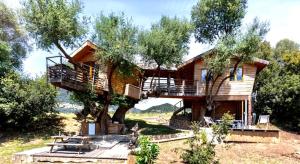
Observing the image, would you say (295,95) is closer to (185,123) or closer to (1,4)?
(185,123)

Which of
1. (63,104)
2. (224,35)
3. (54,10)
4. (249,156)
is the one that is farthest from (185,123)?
(54,10)

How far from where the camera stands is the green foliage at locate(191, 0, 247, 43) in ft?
98.1

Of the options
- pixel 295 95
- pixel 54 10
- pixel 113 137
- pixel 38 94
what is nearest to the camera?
pixel 54 10

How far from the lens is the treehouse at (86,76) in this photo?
21.8 meters

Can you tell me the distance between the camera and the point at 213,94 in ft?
99.0

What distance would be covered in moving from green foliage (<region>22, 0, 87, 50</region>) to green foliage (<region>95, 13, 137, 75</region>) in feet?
5.60

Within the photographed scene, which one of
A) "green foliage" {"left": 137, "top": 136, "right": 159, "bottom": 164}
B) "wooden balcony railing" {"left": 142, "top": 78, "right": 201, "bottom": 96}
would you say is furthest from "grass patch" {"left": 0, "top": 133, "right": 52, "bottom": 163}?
"wooden balcony railing" {"left": 142, "top": 78, "right": 201, "bottom": 96}

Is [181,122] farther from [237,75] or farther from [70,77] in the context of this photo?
[70,77]

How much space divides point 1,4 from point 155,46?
1585 cm

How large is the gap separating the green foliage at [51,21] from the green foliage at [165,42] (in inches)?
196

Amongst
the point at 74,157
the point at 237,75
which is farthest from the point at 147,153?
the point at 237,75

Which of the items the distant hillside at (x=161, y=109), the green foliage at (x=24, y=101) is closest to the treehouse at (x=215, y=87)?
the green foliage at (x=24, y=101)

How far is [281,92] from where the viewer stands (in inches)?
1265

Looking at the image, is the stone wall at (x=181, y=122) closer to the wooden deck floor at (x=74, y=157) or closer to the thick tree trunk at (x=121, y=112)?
the thick tree trunk at (x=121, y=112)
